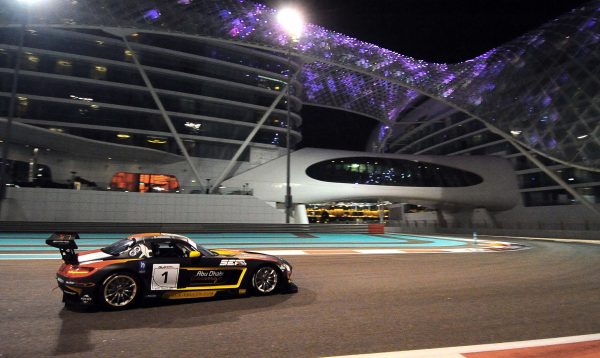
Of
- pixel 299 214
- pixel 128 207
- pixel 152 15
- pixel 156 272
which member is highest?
pixel 152 15

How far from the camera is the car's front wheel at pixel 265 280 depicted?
7.20 metres

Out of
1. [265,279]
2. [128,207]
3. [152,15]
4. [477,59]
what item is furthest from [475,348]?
[477,59]

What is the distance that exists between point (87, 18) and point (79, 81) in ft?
27.8

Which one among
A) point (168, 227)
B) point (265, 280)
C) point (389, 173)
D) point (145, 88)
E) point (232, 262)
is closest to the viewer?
point (232, 262)

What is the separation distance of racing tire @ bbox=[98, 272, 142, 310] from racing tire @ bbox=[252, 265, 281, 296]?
6.74 feet

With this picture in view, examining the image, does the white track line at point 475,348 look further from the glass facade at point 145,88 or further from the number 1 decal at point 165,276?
the glass facade at point 145,88

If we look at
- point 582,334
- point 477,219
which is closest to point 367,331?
point 582,334

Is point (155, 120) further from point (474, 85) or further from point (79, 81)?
point (474, 85)

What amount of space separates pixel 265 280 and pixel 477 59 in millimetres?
46619

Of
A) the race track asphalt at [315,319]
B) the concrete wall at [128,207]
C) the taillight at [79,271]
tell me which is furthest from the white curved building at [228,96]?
the taillight at [79,271]

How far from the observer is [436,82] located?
44031 mm

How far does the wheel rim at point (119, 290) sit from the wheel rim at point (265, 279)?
7.02ft

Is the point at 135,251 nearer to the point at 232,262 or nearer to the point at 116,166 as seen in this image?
the point at 232,262

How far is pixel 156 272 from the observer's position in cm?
626
